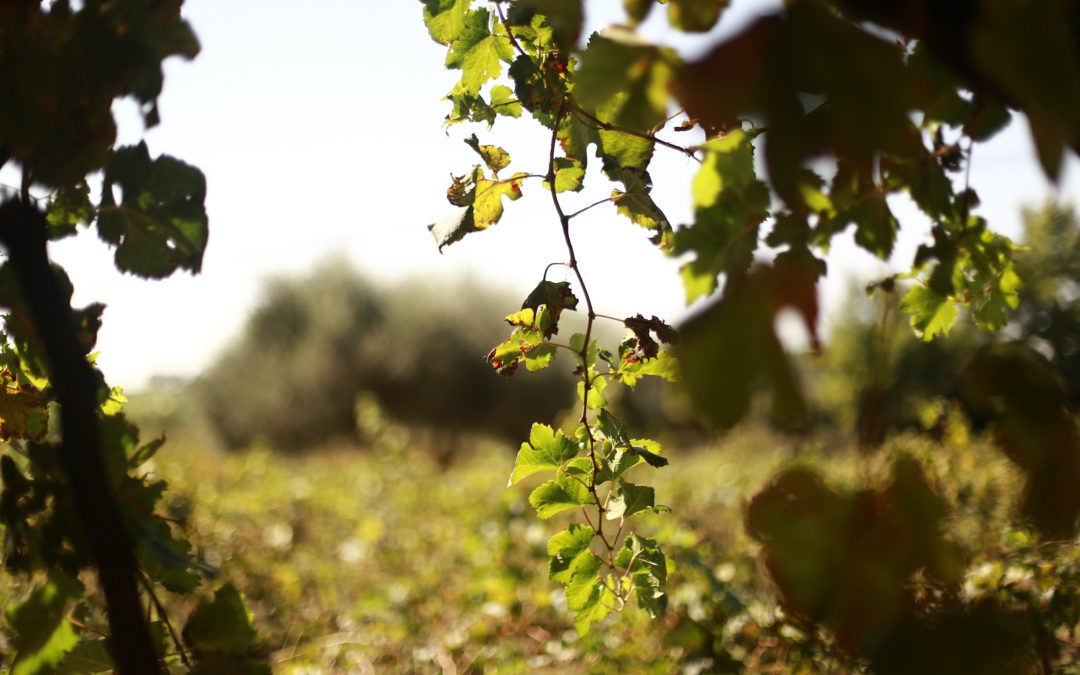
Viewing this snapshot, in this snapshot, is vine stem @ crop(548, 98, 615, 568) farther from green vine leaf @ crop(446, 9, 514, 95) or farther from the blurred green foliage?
the blurred green foliage

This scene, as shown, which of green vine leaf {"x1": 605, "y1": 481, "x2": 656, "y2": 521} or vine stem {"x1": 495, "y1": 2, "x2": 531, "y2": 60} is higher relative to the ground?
vine stem {"x1": 495, "y1": 2, "x2": 531, "y2": 60}

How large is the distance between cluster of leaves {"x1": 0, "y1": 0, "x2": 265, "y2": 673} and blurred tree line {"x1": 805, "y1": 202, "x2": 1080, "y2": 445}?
69 cm

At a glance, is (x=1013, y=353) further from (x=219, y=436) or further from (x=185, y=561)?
(x=219, y=436)

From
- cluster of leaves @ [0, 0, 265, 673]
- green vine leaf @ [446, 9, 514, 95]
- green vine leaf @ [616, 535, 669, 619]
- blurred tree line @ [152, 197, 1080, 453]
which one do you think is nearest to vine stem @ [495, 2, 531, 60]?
→ green vine leaf @ [446, 9, 514, 95]

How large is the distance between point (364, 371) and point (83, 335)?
17808mm

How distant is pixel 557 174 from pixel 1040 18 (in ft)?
2.27

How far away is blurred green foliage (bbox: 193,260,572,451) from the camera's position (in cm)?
1800

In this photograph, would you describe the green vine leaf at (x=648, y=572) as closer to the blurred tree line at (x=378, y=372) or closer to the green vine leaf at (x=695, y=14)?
the green vine leaf at (x=695, y=14)

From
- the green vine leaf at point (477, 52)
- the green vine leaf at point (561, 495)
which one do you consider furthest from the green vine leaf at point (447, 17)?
the green vine leaf at point (561, 495)

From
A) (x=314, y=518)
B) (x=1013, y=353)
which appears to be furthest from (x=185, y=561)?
(x=314, y=518)

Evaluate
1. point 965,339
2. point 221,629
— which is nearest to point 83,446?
point 221,629

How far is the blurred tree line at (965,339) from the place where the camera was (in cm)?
64

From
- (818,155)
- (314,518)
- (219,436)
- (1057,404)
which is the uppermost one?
(219,436)

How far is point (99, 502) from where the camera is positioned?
70 cm
